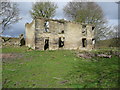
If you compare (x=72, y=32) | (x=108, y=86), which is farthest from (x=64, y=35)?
(x=108, y=86)

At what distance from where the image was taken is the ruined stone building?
24.4m

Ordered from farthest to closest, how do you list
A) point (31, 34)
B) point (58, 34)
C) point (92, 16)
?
point (92, 16), point (31, 34), point (58, 34)

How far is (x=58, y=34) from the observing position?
2602 cm

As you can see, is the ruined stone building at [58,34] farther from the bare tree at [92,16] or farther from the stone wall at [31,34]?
the bare tree at [92,16]

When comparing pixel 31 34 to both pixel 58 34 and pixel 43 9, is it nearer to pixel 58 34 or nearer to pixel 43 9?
pixel 58 34

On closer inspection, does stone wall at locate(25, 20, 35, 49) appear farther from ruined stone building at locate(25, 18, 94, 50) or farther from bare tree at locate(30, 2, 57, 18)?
bare tree at locate(30, 2, 57, 18)

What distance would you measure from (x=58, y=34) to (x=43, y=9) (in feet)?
42.7

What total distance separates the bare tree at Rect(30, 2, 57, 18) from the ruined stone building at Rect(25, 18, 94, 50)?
995cm

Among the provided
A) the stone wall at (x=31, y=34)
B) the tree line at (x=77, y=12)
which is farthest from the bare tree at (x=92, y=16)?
the stone wall at (x=31, y=34)

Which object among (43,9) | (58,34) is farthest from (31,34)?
(43,9)

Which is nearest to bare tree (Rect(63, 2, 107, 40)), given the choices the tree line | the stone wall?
the tree line

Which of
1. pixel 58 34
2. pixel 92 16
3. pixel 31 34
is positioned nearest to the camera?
pixel 58 34

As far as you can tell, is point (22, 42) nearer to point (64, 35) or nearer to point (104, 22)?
point (64, 35)

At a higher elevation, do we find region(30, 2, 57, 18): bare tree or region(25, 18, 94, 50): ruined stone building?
region(30, 2, 57, 18): bare tree
